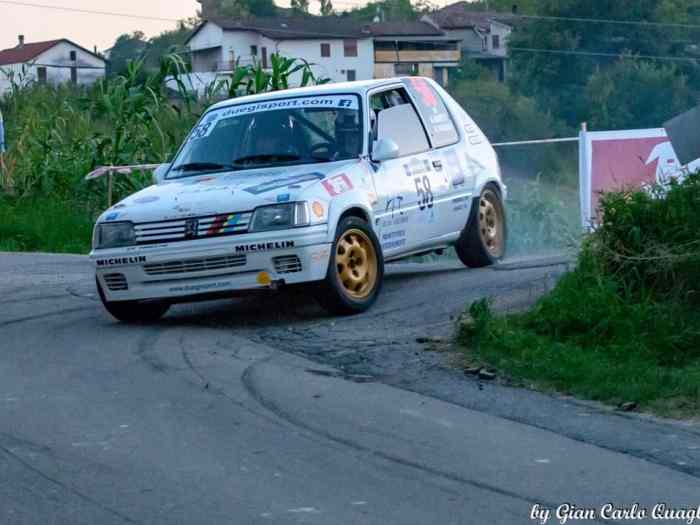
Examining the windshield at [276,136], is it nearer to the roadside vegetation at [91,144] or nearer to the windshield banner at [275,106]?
the windshield banner at [275,106]

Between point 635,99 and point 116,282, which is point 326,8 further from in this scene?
point 116,282

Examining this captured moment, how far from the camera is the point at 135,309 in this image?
34.1ft

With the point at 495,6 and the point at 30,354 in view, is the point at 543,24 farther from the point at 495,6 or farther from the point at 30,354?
the point at 30,354

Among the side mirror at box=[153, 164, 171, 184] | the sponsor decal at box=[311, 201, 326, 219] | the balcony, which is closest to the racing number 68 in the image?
the sponsor decal at box=[311, 201, 326, 219]

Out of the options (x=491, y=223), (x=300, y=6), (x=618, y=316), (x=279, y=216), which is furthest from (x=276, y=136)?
(x=300, y=6)

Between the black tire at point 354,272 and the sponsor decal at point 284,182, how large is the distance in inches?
15.4

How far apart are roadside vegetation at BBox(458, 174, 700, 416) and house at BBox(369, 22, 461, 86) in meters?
54.2

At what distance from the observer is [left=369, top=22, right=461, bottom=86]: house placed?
64.2 m

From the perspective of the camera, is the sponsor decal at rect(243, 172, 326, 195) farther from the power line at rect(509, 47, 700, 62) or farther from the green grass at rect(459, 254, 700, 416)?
the power line at rect(509, 47, 700, 62)

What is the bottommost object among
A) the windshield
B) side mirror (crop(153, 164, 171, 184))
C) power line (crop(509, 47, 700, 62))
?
side mirror (crop(153, 164, 171, 184))

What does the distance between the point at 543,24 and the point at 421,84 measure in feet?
140

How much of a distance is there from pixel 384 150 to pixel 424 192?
0.92 meters

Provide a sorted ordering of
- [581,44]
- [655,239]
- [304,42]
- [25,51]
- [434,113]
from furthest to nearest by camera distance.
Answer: [25,51], [304,42], [581,44], [434,113], [655,239]

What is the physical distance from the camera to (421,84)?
40.8 feet
